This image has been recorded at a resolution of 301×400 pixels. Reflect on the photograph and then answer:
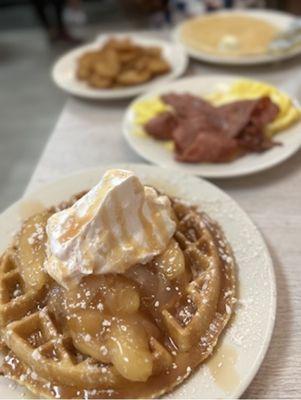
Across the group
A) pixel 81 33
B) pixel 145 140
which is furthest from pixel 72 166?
pixel 81 33

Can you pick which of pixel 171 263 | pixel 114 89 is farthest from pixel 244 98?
pixel 171 263

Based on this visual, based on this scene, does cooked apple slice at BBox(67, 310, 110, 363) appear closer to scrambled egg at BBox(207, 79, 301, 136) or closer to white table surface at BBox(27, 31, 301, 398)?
white table surface at BBox(27, 31, 301, 398)

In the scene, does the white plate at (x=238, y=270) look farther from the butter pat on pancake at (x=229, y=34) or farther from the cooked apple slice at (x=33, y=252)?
the butter pat on pancake at (x=229, y=34)

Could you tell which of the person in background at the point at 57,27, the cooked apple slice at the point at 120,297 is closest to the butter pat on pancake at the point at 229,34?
the person in background at the point at 57,27

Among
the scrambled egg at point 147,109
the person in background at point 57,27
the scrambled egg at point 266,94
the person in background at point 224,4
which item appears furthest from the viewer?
the person in background at point 57,27

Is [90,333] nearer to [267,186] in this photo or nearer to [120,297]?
[120,297]

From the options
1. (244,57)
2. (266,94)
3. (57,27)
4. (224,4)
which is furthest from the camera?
(57,27)

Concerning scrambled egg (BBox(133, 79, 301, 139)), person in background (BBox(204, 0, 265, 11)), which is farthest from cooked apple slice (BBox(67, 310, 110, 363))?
person in background (BBox(204, 0, 265, 11))
